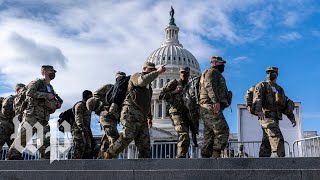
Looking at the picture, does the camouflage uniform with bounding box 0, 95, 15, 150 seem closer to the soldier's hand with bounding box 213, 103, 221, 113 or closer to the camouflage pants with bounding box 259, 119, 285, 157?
the soldier's hand with bounding box 213, 103, 221, 113

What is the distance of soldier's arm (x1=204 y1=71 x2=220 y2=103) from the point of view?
772 centimetres

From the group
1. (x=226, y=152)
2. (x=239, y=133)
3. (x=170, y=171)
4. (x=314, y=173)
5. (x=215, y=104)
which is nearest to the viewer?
(x=314, y=173)

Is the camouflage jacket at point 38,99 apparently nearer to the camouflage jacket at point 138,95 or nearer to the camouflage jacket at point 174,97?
the camouflage jacket at point 138,95

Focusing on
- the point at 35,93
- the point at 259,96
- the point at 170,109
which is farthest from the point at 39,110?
the point at 259,96

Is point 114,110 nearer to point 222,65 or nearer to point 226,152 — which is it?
point 222,65

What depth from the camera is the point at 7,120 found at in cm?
1005

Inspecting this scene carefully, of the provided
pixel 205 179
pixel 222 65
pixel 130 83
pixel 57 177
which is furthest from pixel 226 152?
pixel 57 177

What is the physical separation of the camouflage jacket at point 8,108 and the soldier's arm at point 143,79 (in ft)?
12.0

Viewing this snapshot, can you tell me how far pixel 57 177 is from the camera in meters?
6.75

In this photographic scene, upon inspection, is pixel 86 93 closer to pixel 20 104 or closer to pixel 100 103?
pixel 100 103

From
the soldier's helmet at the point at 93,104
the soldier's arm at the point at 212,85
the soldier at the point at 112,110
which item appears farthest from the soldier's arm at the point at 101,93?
the soldier's arm at the point at 212,85

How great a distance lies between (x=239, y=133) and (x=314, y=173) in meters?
10.3

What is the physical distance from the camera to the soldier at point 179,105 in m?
8.78

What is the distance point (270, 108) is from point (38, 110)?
176 inches
